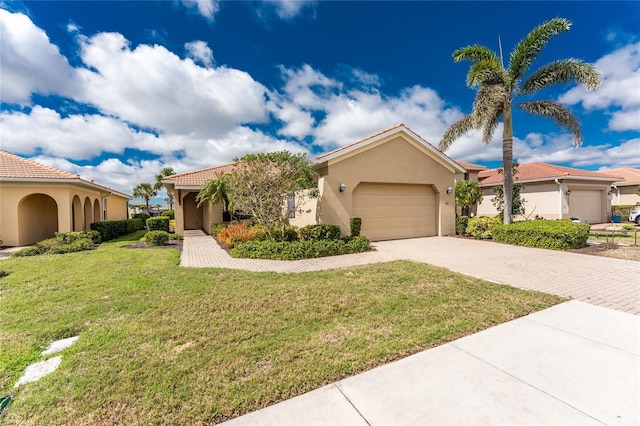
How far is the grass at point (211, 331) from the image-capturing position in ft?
8.53

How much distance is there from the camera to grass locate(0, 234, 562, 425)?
260 cm

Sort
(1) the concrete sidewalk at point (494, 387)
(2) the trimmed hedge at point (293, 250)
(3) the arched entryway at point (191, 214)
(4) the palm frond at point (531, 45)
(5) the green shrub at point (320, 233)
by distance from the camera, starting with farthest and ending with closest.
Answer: (3) the arched entryway at point (191, 214)
(4) the palm frond at point (531, 45)
(5) the green shrub at point (320, 233)
(2) the trimmed hedge at point (293, 250)
(1) the concrete sidewalk at point (494, 387)

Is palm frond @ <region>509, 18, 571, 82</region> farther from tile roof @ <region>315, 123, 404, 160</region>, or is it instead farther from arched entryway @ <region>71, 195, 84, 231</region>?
arched entryway @ <region>71, 195, 84, 231</region>

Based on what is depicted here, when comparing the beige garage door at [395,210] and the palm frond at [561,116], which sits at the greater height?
the palm frond at [561,116]

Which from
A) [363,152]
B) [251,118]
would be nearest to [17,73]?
[251,118]

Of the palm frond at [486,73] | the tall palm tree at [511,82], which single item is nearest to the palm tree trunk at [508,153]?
the tall palm tree at [511,82]

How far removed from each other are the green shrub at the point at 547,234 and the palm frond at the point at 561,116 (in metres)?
4.86

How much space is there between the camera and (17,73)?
9.44 m

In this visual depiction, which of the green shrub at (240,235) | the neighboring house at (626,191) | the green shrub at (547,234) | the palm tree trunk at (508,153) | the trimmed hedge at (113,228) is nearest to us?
the green shrub at (547,234)

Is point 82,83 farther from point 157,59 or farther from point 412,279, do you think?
point 412,279

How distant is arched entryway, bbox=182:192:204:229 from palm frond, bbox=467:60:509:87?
67.8ft

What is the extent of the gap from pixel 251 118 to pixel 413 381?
18.5 m

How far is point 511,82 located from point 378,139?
24.3ft

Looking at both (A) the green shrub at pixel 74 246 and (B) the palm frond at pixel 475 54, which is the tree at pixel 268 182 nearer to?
(A) the green shrub at pixel 74 246
